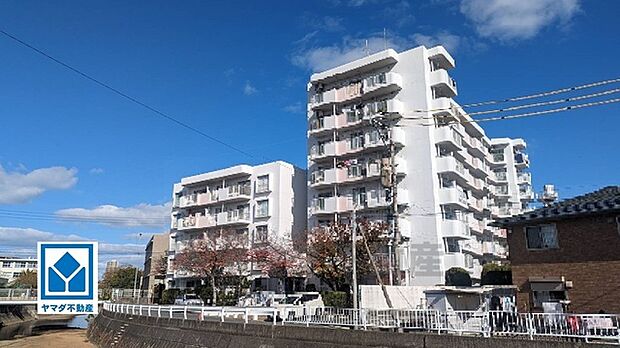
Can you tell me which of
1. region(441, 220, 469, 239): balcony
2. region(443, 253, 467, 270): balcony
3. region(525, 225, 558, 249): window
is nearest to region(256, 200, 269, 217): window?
region(441, 220, 469, 239): balcony

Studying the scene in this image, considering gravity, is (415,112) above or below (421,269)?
above

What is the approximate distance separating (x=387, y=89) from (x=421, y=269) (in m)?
15.2

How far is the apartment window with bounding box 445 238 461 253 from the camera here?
1426 inches

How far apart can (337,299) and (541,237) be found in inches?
558

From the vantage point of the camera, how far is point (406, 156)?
128ft

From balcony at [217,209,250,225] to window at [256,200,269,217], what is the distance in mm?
1480

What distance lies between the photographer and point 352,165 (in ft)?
131

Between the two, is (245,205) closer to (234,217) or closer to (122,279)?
(234,217)

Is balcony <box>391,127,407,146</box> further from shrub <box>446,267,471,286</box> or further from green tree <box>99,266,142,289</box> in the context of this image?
green tree <box>99,266,142,289</box>

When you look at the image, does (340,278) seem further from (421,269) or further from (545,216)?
(545,216)

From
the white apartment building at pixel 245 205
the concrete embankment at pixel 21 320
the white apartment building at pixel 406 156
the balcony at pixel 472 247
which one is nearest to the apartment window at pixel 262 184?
the white apartment building at pixel 245 205

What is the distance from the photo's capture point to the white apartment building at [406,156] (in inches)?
1427

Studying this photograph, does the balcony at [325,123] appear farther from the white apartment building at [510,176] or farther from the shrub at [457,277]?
the white apartment building at [510,176]

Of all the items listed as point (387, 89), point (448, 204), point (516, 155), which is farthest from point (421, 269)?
point (516, 155)
